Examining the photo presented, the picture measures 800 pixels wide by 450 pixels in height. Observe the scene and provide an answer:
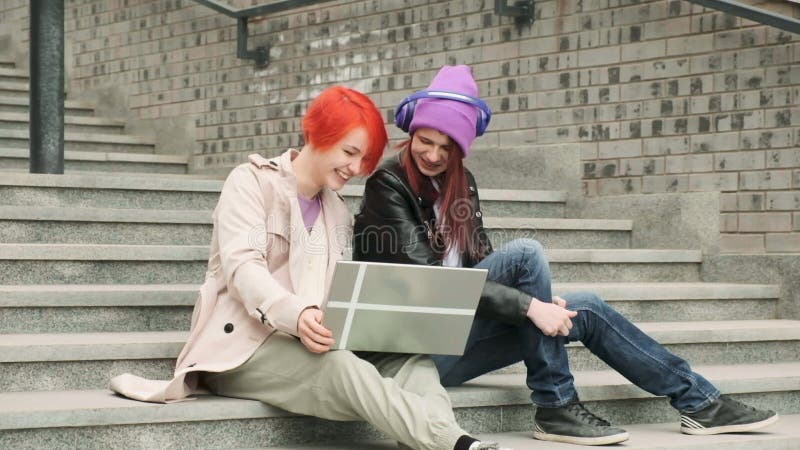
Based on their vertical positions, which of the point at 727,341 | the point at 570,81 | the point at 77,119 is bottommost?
the point at 727,341

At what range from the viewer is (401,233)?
3189mm

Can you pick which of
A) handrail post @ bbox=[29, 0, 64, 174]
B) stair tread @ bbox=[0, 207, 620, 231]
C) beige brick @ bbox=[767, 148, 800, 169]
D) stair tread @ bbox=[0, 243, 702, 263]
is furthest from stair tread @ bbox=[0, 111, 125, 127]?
beige brick @ bbox=[767, 148, 800, 169]

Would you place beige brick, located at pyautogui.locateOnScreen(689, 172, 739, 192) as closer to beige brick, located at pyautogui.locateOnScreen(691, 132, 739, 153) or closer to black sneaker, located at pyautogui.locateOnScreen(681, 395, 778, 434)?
beige brick, located at pyautogui.locateOnScreen(691, 132, 739, 153)

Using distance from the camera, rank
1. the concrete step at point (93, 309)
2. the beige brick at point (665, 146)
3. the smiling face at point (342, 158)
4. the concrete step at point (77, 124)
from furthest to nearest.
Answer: the concrete step at point (77, 124) < the beige brick at point (665, 146) < the concrete step at point (93, 309) < the smiling face at point (342, 158)

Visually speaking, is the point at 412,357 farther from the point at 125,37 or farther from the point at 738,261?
the point at 125,37

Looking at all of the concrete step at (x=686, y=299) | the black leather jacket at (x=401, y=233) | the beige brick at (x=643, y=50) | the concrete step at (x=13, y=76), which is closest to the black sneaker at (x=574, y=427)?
the black leather jacket at (x=401, y=233)

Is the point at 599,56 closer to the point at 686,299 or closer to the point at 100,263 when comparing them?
the point at 686,299

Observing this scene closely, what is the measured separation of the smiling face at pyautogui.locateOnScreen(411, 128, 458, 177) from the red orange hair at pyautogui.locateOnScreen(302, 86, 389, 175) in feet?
0.53

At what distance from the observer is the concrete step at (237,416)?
284cm

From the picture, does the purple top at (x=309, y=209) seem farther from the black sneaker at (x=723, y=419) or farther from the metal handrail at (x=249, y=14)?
the metal handrail at (x=249, y=14)

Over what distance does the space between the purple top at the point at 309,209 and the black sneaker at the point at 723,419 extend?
1121 millimetres

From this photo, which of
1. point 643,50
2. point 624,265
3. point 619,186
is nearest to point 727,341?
point 624,265

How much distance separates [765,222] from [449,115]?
2.15m

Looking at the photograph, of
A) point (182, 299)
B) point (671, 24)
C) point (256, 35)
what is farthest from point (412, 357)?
point (256, 35)
